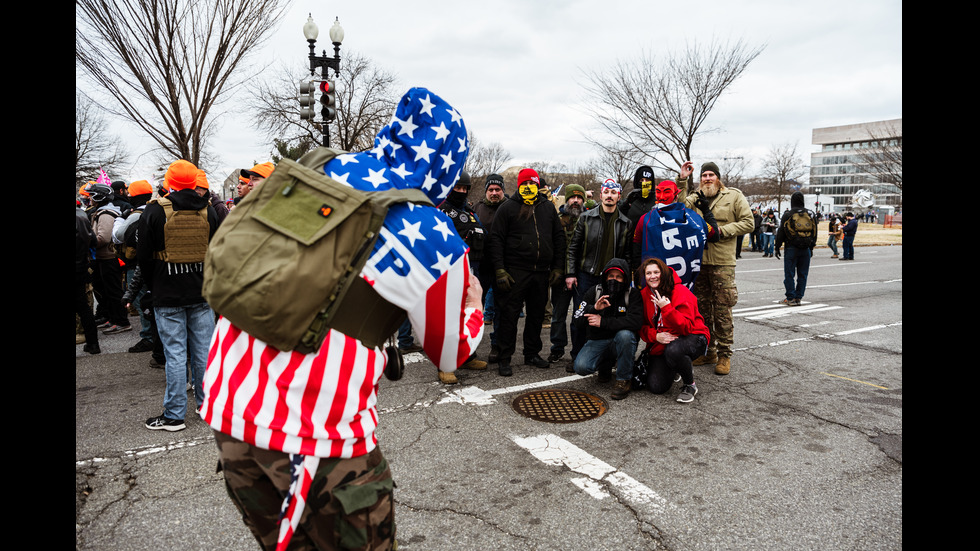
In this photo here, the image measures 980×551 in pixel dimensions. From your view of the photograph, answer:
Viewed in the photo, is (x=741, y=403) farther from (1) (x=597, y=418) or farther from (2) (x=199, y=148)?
(2) (x=199, y=148)

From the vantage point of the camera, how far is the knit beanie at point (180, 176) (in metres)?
4.29

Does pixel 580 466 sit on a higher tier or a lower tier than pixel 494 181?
lower

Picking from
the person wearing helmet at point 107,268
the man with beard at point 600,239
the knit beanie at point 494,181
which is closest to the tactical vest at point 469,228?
the knit beanie at point 494,181

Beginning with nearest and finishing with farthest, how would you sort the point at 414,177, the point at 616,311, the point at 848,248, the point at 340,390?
1. the point at 340,390
2. the point at 414,177
3. the point at 616,311
4. the point at 848,248

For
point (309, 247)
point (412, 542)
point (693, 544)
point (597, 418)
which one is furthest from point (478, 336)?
point (597, 418)

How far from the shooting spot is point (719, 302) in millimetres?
6035

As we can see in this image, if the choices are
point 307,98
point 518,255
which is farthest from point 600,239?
point 307,98

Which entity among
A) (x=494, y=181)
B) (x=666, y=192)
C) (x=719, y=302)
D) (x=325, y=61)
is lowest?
(x=719, y=302)

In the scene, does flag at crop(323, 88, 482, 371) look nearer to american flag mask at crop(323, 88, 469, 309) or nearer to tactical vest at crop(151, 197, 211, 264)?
american flag mask at crop(323, 88, 469, 309)

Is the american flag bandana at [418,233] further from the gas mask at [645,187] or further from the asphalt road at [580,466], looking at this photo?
the gas mask at [645,187]

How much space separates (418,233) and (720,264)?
17.3 feet

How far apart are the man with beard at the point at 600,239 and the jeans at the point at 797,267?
5.40 metres

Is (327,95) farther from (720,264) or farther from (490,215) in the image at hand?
(720,264)
